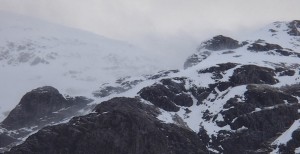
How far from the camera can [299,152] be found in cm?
19000

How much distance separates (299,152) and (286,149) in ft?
18.1

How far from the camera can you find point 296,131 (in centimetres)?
19788

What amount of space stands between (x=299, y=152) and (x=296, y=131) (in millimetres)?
9976

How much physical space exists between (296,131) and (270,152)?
442 inches

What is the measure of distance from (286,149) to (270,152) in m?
6.85

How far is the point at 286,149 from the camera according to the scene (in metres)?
194

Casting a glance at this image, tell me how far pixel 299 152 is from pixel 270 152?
40.0ft

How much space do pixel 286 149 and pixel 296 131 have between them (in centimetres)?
776
